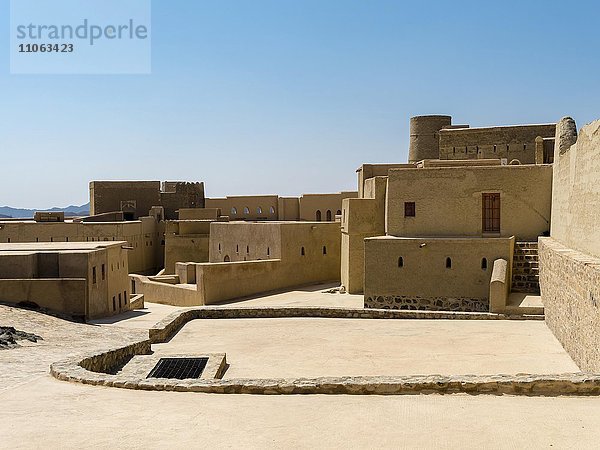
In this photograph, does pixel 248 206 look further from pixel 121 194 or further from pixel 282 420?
pixel 282 420

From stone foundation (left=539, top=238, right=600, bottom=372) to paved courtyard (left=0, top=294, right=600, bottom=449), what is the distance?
211 cm

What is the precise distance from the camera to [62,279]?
58.2 feet

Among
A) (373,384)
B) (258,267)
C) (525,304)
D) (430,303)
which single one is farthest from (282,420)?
(258,267)

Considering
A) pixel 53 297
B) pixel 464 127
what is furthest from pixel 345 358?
pixel 464 127

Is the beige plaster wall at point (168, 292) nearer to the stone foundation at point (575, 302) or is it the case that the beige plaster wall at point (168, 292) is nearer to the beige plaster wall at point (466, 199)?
the beige plaster wall at point (466, 199)

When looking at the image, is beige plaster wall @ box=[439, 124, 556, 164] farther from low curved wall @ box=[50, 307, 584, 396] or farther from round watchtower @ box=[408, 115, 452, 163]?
low curved wall @ box=[50, 307, 584, 396]

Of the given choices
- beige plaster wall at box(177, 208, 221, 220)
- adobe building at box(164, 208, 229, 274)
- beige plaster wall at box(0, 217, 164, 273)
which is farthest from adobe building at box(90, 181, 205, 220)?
adobe building at box(164, 208, 229, 274)

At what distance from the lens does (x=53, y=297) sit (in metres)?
17.7

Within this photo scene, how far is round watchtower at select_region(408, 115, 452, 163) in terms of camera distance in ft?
112

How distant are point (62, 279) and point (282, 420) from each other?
12614mm

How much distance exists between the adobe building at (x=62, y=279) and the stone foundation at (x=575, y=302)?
1164 centimetres

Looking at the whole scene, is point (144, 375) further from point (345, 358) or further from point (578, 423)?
point (578, 423)

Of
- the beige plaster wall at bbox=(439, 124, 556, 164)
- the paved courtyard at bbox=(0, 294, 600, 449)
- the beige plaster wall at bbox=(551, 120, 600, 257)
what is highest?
the beige plaster wall at bbox=(439, 124, 556, 164)

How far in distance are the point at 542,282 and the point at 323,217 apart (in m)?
18.6
